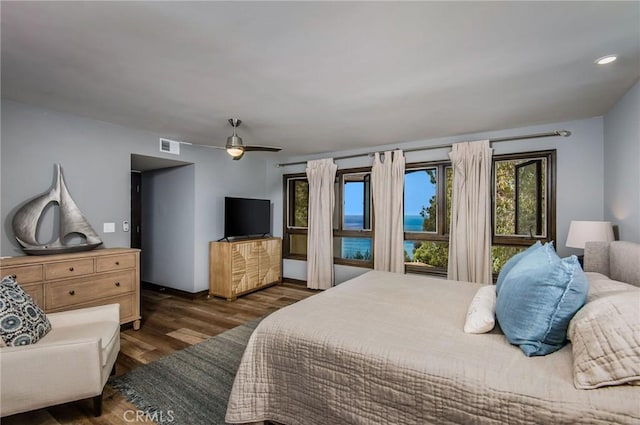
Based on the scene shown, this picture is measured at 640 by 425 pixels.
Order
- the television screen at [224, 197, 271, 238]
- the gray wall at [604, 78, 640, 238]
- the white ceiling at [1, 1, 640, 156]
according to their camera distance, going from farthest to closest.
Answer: the television screen at [224, 197, 271, 238] → the gray wall at [604, 78, 640, 238] → the white ceiling at [1, 1, 640, 156]

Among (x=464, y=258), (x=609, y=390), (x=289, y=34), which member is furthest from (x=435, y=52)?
(x=464, y=258)

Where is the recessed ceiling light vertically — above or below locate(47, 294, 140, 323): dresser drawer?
above

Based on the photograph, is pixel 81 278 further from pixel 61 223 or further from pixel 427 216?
pixel 427 216

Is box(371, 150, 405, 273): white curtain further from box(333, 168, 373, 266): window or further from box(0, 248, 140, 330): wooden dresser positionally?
box(0, 248, 140, 330): wooden dresser

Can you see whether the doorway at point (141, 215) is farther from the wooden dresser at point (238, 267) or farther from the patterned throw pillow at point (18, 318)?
the patterned throw pillow at point (18, 318)

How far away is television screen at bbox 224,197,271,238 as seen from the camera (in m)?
4.69

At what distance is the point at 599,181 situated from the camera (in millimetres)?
3209

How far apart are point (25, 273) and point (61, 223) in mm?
706

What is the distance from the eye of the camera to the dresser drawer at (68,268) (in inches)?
103

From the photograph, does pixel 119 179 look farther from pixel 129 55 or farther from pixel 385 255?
pixel 385 255

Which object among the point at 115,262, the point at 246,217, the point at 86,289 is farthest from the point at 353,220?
the point at 86,289

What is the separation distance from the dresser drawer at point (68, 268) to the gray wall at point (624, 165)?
501cm

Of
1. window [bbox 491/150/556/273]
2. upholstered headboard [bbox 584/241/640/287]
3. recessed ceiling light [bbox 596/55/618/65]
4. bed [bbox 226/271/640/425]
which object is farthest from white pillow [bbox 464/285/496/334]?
window [bbox 491/150/556/273]

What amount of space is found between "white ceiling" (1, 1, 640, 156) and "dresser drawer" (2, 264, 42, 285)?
5.19ft
